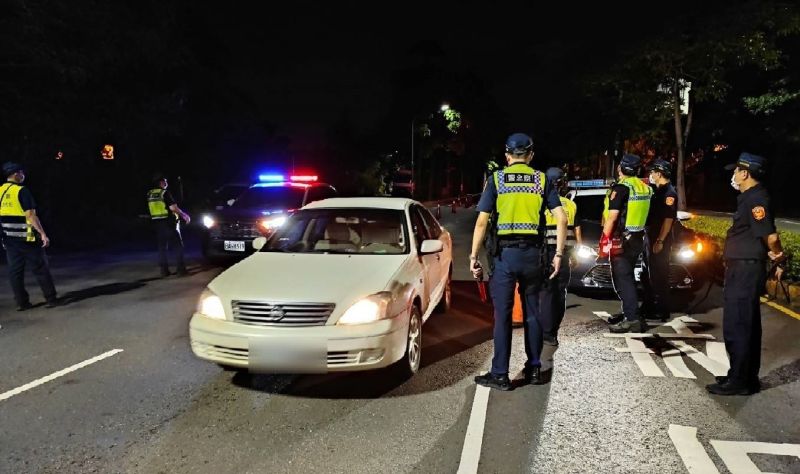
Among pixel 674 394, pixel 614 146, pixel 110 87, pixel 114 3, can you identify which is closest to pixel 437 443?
pixel 674 394

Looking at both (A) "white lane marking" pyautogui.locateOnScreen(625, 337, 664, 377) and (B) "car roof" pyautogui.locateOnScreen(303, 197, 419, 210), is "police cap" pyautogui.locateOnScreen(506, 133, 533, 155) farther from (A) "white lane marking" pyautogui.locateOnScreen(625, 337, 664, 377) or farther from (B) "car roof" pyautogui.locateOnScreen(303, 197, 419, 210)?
(A) "white lane marking" pyautogui.locateOnScreen(625, 337, 664, 377)

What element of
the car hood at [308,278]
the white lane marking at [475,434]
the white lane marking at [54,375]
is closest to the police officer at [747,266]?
the white lane marking at [475,434]

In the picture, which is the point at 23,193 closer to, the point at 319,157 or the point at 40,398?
the point at 40,398

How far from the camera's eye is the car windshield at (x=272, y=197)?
1132 centimetres

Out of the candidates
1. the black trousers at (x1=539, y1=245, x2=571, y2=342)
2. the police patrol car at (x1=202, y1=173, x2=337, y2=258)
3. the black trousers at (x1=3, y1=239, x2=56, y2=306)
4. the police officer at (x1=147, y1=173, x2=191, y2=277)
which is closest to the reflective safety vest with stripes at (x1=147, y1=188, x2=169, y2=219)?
the police officer at (x1=147, y1=173, x2=191, y2=277)

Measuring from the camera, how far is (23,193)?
749 centimetres

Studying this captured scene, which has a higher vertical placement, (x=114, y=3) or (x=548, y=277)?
(x=114, y=3)

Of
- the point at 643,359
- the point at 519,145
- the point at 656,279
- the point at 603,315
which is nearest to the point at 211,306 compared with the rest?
the point at 519,145

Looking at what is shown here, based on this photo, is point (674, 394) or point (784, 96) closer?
point (674, 394)

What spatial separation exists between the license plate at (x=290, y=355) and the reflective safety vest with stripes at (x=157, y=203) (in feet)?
21.8

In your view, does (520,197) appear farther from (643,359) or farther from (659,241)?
(659,241)

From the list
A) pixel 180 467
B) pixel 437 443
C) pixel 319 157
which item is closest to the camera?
pixel 180 467

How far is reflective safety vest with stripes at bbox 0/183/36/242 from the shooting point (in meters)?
7.46

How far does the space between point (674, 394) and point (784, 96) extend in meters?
28.5
